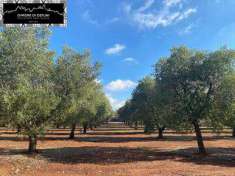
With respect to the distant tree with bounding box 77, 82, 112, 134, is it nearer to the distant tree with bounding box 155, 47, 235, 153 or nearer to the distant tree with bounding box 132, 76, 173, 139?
the distant tree with bounding box 132, 76, 173, 139

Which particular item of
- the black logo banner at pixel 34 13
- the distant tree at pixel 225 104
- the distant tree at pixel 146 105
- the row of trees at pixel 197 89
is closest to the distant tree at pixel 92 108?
the distant tree at pixel 146 105

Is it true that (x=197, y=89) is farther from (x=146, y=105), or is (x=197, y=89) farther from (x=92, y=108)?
(x=92, y=108)

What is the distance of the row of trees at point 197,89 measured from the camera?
135 feet

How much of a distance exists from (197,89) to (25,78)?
1984 centimetres

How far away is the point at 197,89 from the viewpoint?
4234 centimetres

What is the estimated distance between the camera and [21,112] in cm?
3634

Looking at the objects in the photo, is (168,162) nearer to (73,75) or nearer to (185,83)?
(185,83)

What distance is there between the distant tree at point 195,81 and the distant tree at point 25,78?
48.6ft

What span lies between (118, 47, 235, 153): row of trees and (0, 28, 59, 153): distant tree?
14.2m

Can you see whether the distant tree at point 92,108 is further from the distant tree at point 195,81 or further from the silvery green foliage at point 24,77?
the distant tree at point 195,81

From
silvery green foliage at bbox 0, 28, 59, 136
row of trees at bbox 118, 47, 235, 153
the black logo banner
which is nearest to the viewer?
the black logo banner

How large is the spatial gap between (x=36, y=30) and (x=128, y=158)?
57.7ft

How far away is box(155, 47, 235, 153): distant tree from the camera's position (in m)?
42.0

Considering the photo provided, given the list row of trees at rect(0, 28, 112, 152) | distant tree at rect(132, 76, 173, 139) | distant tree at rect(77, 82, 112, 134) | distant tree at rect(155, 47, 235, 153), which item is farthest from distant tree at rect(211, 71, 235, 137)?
distant tree at rect(132, 76, 173, 139)
